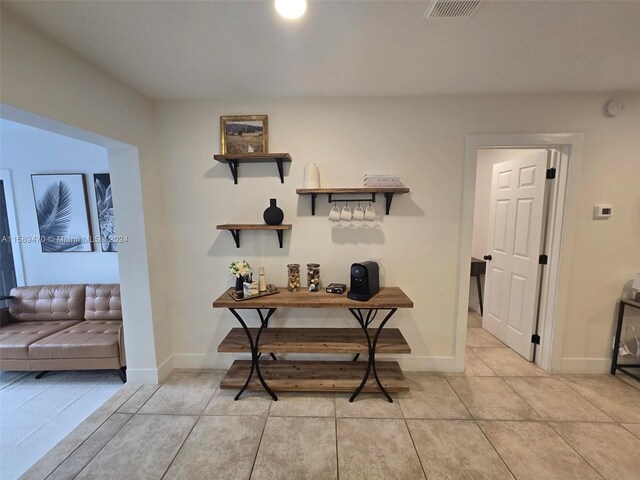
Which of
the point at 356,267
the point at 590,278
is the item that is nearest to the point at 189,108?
the point at 356,267

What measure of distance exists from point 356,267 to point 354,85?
1405 millimetres

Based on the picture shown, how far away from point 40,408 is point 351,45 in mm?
3448

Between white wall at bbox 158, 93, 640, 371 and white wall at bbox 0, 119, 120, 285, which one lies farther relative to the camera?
white wall at bbox 0, 119, 120, 285

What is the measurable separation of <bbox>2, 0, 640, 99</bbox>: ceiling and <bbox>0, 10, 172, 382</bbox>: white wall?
12cm

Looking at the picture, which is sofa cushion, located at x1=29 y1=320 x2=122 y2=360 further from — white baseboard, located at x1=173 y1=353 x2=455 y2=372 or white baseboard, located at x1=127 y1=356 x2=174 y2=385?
white baseboard, located at x1=173 y1=353 x2=455 y2=372

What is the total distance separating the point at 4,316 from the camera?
2746 mm

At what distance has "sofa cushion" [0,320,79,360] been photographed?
232cm

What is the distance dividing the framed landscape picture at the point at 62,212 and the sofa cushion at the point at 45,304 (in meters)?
0.48

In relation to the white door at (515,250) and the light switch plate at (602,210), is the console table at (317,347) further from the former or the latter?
the light switch plate at (602,210)

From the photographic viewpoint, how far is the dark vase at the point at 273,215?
2192 millimetres

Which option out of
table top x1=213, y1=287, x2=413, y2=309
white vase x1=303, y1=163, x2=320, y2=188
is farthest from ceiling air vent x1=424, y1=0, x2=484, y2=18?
table top x1=213, y1=287, x2=413, y2=309

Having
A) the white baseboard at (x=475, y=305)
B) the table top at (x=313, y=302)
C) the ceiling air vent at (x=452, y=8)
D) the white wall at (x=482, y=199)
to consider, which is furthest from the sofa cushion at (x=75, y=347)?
the white baseboard at (x=475, y=305)

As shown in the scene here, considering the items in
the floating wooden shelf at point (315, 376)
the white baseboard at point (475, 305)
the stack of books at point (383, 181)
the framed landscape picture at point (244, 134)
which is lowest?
the white baseboard at point (475, 305)

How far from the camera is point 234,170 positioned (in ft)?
7.45
